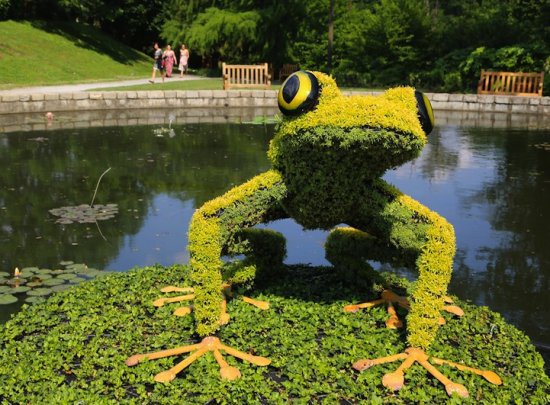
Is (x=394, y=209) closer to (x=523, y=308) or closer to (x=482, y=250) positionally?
(x=523, y=308)

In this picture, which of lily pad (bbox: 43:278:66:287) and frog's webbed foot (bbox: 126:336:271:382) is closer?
frog's webbed foot (bbox: 126:336:271:382)

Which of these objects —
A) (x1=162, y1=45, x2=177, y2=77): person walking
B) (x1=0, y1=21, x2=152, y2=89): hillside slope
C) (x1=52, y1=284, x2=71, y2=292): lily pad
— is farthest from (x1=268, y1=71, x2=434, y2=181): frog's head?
(x1=162, y1=45, x2=177, y2=77): person walking

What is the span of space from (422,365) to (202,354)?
4.86 ft

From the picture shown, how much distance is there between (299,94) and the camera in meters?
4.03

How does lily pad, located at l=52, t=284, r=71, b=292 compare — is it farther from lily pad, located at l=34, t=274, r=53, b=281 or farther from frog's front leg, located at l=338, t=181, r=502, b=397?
frog's front leg, located at l=338, t=181, r=502, b=397

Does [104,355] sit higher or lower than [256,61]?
lower

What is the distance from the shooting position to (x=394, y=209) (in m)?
4.36

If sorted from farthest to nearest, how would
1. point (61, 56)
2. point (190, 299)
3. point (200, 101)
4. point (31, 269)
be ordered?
1. point (61, 56)
2. point (200, 101)
3. point (31, 269)
4. point (190, 299)

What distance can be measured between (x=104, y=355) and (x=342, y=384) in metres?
1.66

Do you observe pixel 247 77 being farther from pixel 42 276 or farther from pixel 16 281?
pixel 16 281

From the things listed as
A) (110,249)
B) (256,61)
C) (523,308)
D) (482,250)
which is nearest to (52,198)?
(110,249)

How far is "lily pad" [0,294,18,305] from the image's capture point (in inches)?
228

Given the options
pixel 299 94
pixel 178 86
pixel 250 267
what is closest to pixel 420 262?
pixel 299 94

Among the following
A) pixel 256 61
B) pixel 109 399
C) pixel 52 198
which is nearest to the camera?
pixel 109 399
